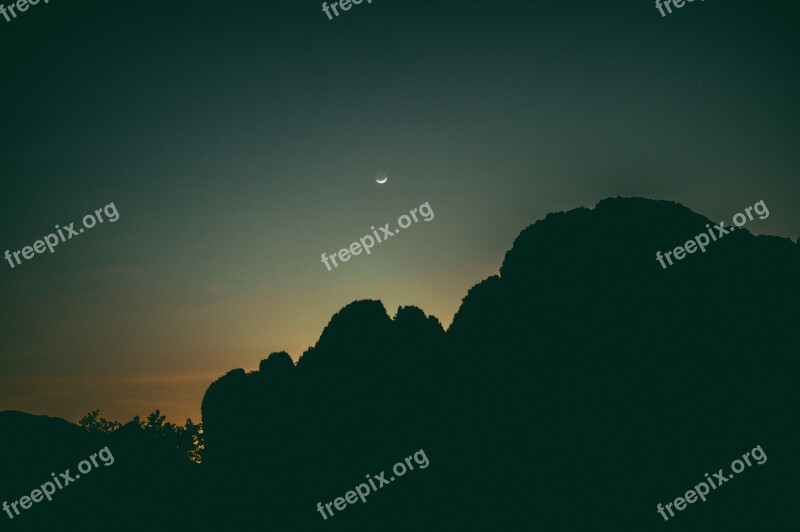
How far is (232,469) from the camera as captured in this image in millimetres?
57219

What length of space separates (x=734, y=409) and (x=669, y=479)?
22.8 feet

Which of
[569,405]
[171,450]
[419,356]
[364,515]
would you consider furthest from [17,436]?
[569,405]

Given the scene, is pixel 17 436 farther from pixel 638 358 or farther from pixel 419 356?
pixel 638 358
